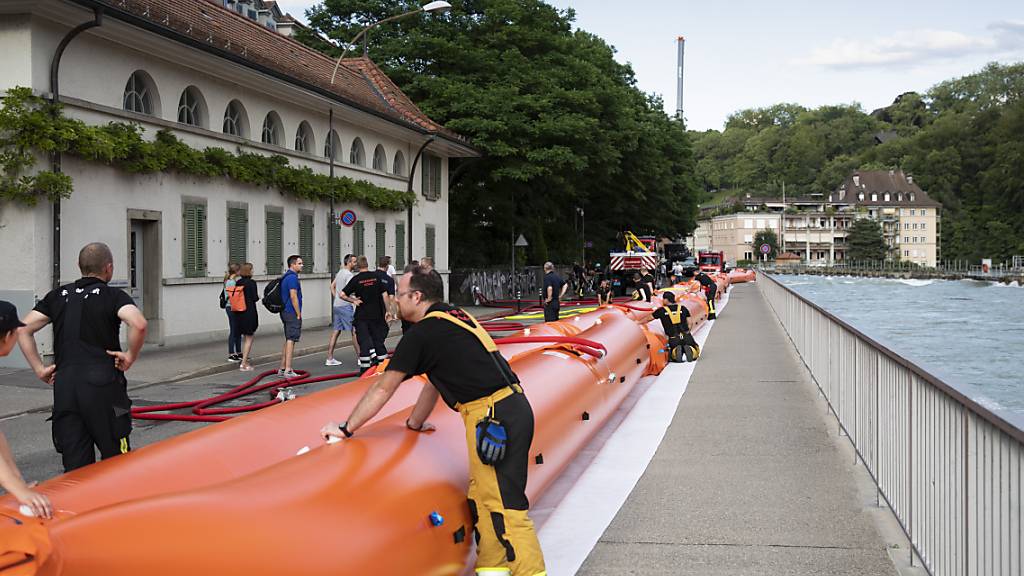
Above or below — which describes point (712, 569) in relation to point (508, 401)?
below

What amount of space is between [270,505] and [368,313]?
11.8m

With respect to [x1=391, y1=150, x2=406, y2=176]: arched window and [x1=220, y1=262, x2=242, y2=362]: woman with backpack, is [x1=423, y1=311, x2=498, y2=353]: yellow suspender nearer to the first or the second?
[x1=220, y1=262, x2=242, y2=362]: woman with backpack

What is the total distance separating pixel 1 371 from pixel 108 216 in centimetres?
380

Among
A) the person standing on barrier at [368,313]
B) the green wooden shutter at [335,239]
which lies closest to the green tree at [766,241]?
the green wooden shutter at [335,239]

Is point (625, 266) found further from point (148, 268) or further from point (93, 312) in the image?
point (93, 312)

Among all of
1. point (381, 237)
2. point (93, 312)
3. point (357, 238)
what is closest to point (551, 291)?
point (357, 238)

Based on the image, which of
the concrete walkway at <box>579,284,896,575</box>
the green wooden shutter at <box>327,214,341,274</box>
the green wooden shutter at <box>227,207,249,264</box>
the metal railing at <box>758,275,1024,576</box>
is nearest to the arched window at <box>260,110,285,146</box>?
the green wooden shutter at <box>227,207,249,264</box>

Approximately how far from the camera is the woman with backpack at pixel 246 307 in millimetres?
16109

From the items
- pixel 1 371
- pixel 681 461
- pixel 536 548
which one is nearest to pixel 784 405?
pixel 681 461

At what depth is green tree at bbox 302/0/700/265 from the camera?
3653cm

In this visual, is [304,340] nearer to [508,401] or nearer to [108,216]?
[108,216]

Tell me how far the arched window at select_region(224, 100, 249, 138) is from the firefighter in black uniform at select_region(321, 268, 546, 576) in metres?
18.8

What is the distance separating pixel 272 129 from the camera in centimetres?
2497

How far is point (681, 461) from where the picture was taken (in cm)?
885
